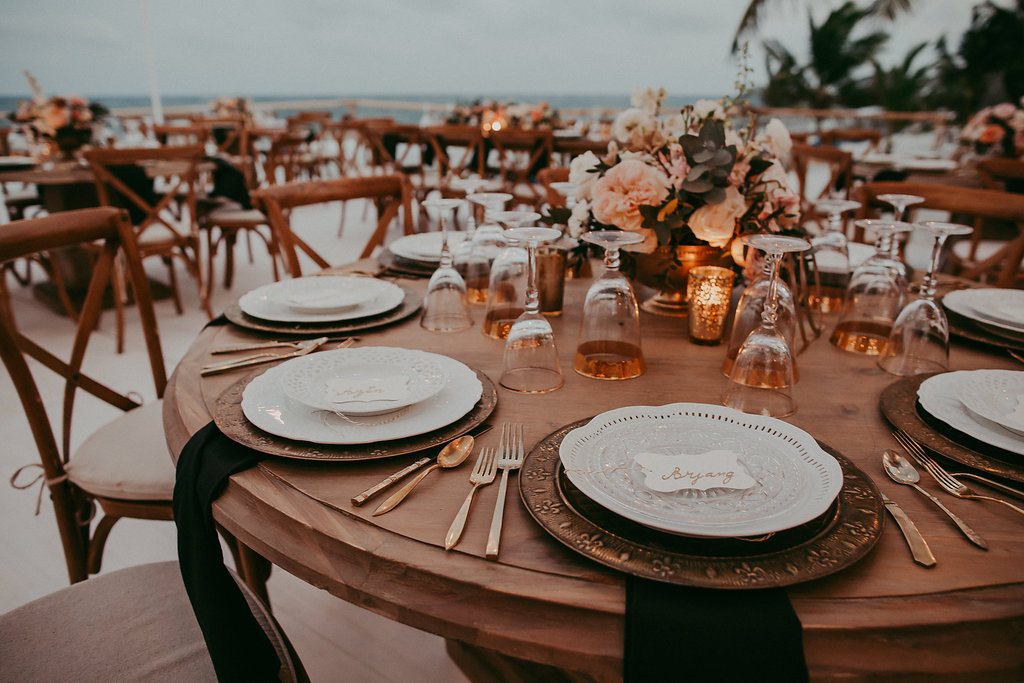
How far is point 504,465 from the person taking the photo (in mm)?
731

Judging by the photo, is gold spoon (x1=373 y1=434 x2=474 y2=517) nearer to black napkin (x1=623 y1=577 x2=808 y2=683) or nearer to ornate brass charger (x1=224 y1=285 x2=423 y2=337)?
black napkin (x1=623 y1=577 x2=808 y2=683)

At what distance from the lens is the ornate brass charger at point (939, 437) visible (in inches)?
28.7

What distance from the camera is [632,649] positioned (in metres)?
0.50

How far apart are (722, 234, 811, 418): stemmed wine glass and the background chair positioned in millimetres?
781

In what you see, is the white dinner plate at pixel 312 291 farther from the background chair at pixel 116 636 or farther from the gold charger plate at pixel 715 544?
the gold charger plate at pixel 715 544

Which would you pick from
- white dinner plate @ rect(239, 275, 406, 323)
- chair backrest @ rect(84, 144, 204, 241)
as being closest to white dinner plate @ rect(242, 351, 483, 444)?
white dinner plate @ rect(239, 275, 406, 323)

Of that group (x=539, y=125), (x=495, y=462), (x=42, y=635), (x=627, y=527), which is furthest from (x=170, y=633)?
(x=539, y=125)

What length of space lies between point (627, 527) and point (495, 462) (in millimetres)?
194

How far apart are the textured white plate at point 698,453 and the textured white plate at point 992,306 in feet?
2.46

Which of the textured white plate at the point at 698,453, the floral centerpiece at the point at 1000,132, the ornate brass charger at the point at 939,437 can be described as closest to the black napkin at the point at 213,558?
the textured white plate at the point at 698,453

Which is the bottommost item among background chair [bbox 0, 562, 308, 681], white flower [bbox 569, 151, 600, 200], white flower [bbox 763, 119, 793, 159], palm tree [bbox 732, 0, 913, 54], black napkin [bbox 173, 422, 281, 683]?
background chair [bbox 0, 562, 308, 681]

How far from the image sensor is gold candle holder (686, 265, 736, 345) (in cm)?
113

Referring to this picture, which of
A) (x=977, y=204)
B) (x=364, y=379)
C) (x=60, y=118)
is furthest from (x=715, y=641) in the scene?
(x=60, y=118)

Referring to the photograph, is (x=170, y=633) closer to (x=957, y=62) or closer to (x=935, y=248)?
(x=935, y=248)
